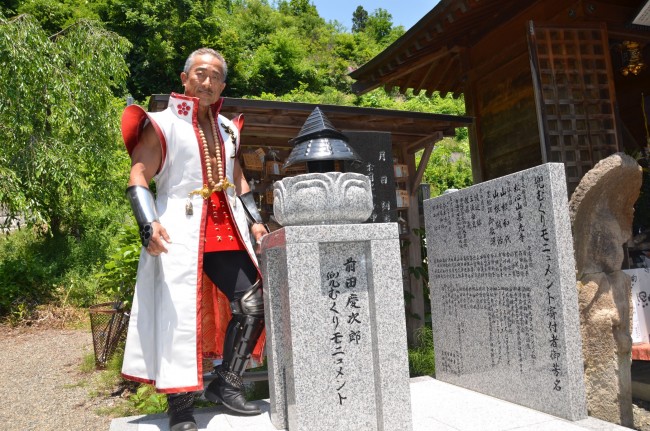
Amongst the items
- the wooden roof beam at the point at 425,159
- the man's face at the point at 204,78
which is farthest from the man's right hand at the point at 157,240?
the wooden roof beam at the point at 425,159

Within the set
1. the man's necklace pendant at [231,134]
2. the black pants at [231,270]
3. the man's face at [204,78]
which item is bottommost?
the black pants at [231,270]

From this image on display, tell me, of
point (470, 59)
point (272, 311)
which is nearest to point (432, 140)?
point (470, 59)

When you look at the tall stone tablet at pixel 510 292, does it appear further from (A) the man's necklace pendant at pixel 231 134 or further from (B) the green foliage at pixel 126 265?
(B) the green foliage at pixel 126 265

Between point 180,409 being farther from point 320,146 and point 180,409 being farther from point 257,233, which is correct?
point 320,146

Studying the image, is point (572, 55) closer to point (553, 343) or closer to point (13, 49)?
point (553, 343)

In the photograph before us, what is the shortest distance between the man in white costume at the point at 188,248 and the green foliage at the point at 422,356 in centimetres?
276

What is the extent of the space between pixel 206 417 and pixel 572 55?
550cm

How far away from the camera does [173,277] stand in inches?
124

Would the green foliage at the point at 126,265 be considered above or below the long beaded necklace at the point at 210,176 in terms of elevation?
below

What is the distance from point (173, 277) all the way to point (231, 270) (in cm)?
40

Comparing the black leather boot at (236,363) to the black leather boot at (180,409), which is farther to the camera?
the black leather boot at (236,363)

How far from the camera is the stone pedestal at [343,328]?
281 centimetres

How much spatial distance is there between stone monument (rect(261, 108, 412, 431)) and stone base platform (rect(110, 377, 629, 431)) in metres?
0.50

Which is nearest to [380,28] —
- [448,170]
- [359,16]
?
[359,16]
